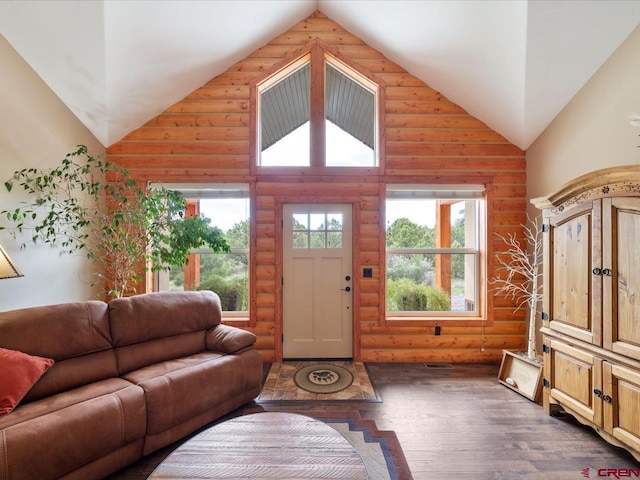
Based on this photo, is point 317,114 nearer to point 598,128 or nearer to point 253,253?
point 253,253

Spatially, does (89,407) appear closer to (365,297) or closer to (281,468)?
(281,468)

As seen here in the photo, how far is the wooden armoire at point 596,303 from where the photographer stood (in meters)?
1.89

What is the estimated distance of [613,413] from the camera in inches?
77.5

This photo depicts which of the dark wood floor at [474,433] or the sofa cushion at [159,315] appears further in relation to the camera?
the sofa cushion at [159,315]

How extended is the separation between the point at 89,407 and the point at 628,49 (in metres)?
4.72

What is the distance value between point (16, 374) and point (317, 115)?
11.5ft

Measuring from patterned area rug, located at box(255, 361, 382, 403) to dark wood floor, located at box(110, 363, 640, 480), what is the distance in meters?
0.11

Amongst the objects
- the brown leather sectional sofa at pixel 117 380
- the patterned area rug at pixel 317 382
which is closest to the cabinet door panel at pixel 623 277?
the patterned area rug at pixel 317 382

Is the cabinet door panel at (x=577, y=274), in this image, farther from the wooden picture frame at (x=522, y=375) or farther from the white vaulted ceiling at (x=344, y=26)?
the white vaulted ceiling at (x=344, y=26)

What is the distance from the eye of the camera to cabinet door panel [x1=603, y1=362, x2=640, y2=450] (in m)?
1.85

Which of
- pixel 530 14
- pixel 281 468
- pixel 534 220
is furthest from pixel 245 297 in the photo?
pixel 530 14

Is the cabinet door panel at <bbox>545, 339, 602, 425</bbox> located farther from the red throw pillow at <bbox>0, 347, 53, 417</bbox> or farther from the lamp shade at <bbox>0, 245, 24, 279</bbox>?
the lamp shade at <bbox>0, 245, 24, 279</bbox>

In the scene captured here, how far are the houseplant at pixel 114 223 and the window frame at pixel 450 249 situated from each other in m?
2.07

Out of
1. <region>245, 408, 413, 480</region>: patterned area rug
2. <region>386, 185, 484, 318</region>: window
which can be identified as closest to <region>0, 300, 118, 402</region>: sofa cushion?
<region>245, 408, 413, 480</region>: patterned area rug
